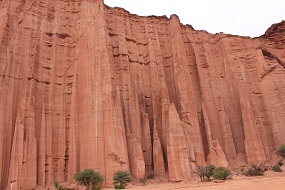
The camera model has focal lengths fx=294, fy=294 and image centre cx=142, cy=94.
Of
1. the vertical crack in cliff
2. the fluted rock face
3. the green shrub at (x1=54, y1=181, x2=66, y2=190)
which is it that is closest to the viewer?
the green shrub at (x1=54, y1=181, x2=66, y2=190)

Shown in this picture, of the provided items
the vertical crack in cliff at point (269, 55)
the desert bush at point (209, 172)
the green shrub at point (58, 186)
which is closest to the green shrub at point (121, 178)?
the green shrub at point (58, 186)

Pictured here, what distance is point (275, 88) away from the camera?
34.9 m

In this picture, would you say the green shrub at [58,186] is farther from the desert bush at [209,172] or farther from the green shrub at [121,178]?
the desert bush at [209,172]

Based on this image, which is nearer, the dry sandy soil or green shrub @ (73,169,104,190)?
the dry sandy soil

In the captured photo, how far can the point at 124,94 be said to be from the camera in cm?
3022

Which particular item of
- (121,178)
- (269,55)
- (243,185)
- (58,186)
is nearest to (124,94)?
(121,178)

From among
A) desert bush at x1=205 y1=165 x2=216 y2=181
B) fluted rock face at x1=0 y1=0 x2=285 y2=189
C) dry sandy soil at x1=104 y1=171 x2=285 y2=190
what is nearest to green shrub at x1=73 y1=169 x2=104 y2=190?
fluted rock face at x1=0 y1=0 x2=285 y2=189

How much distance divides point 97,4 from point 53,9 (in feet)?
15.2

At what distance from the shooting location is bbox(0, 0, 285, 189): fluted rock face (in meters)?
23.9

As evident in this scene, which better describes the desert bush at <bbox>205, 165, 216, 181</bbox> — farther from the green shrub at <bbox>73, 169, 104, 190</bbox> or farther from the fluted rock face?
the green shrub at <bbox>73, 169, 104, 190</bbox>

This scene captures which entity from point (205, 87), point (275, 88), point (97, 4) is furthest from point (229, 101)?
point (97, 4)

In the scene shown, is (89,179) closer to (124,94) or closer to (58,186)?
(58,186)

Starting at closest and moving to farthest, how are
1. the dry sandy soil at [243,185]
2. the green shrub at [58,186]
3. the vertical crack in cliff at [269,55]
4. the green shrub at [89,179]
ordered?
the dry sandy soil at [243,185] → the green shrub at [89,179] → the green shrub at [58,186] → the vertical crack in cliff at [269,55]

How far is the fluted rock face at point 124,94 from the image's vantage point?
78.5 ft
